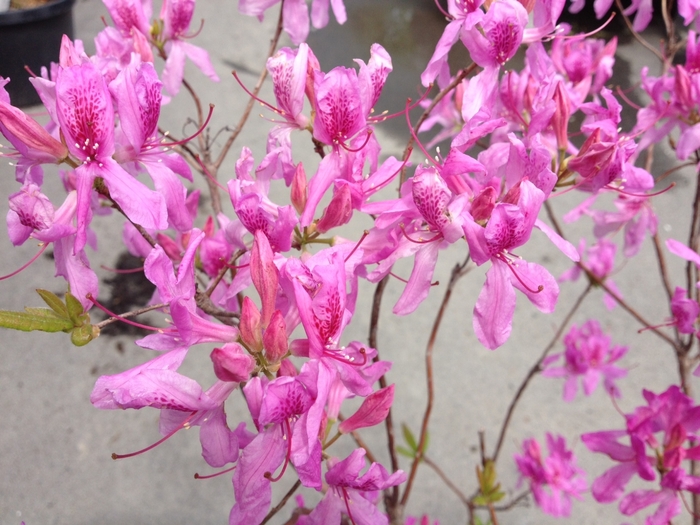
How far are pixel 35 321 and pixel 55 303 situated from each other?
0.02m

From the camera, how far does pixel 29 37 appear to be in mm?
1773

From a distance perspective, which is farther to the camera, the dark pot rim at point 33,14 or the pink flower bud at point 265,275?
the dark pot rim at point 33,14

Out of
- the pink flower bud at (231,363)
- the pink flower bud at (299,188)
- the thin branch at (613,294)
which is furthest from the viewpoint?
the thin branch at (613,294)

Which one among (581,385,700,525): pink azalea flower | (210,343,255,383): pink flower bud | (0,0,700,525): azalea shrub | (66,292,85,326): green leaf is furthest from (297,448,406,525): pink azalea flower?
(581,385,700,525): pink azalea flower

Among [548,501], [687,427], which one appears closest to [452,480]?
[548,501]

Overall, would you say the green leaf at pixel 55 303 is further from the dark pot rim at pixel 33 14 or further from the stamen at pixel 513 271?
the dark pot rim at pixel 33 14

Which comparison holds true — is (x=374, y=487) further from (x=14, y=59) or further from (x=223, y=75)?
(x=223, y=75)

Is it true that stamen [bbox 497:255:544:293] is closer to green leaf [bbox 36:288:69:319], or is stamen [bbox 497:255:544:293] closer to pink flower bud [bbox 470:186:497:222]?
pink flower bud [bbox 470:186:497:222]

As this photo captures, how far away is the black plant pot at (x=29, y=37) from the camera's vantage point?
1731 mm

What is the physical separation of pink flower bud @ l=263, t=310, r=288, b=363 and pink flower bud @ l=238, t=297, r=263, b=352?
0.4 inches

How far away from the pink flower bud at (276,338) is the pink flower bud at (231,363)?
0.05 ft

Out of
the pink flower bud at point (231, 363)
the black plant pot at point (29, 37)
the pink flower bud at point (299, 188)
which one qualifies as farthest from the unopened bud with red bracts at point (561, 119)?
the black plant pot at point (29, 37)

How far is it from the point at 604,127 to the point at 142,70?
0.35m

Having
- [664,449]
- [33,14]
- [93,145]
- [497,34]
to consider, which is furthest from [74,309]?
[33,14]
